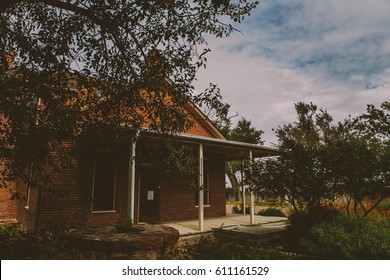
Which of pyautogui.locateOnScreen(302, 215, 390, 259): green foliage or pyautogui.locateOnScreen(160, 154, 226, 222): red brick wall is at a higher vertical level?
pyautogui.locateOnScreen(160, 154, 226, 222): red brick wall

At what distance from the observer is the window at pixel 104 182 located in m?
10.5

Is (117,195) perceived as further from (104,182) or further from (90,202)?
(90,202)

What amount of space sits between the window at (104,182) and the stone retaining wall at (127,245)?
16.6ft

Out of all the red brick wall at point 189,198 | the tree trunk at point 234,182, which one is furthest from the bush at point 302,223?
the tree trunk at point 234,182

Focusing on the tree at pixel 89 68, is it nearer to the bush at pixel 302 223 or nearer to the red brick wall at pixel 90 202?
the red brick wall at pixel 90 202

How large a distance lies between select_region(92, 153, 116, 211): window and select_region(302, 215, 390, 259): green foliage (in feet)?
23.8

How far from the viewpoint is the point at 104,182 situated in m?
10.8

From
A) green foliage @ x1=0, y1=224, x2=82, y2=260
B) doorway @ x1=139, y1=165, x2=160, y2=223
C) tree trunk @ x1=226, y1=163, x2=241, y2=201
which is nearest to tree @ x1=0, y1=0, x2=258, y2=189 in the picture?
green foliage @ x1=0, y1=224, x2=82, y2=260

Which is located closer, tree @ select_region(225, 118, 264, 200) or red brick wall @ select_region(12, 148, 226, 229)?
red brick wall @ select_region(12, 148, 226, 229)

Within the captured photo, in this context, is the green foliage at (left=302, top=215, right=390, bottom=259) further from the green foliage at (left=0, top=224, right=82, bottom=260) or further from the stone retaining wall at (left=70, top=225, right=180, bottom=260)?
the green foliage at (left=0, top=224, right=82, bottom=260)

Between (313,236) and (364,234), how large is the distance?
1.23 meters

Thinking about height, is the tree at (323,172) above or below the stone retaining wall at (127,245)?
above

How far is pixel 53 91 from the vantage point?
4.55 metres

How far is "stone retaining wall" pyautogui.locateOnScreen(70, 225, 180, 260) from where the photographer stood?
496cm
